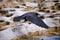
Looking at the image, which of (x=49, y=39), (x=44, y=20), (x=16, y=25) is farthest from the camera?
(x=44, y=20)

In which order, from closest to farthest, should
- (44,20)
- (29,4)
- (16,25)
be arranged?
(16,25) → (44,20) → (29,4)

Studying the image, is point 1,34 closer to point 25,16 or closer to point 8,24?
point 8,24

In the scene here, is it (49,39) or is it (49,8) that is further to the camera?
(49,8)

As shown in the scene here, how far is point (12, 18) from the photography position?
1.51m

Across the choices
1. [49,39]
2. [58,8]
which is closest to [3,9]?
[58,8]

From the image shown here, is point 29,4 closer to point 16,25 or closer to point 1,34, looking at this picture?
point 16,25

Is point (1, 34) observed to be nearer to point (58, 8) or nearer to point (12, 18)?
point (12, 18)

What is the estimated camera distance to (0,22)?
141 centimetres

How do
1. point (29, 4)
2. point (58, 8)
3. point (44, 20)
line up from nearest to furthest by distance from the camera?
point (44, 20) → point (58, 8) → point (29, 4)

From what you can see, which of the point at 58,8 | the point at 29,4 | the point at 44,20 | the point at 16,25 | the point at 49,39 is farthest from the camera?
the point at 29,4

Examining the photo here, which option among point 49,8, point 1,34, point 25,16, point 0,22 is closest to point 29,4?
point 49,8

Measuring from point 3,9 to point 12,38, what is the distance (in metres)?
0.74

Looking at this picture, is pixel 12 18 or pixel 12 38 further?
pixel 12 18

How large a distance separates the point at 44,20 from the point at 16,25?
297mm
